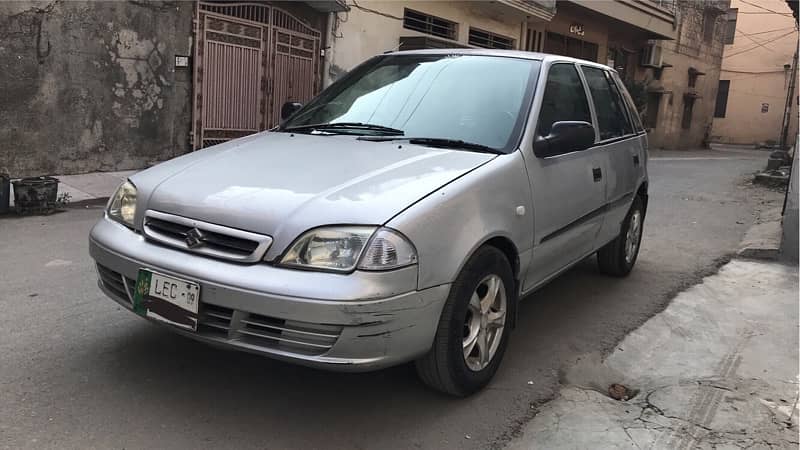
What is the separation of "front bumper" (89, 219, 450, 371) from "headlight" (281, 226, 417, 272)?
0.04m

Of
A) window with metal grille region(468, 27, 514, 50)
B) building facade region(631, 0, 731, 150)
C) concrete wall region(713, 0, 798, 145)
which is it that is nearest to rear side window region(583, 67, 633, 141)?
window with metal grille region(468, 27, 514, 50)

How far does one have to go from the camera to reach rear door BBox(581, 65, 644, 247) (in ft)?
14.6

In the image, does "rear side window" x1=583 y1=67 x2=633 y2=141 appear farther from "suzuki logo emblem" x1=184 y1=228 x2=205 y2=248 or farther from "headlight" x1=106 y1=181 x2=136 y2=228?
"headlight" x1=106 y1=181 x2=136 y2=228

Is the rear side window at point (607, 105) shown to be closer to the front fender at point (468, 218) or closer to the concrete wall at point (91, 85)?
the front fender at point (468, 218)

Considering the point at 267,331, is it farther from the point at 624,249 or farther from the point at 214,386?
the point at 624,249

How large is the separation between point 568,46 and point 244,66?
13.2 m

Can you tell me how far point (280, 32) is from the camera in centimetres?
1131

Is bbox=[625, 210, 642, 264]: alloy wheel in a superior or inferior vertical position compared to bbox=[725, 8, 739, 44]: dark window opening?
inferior

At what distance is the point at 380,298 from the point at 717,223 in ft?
23.6

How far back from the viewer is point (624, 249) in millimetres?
5184

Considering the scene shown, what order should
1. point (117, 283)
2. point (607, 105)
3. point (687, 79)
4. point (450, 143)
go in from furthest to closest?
point (687, 79) → point (607, 105) → point (450, 143) → point (117, 283)

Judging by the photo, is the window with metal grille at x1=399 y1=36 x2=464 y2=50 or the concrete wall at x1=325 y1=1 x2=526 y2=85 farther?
the window with metal grille at x1=399 y1=36 x2=464 y2=50

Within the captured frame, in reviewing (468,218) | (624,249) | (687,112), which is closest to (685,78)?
(687,112)

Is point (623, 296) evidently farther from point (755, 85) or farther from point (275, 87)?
point (755, 85)
